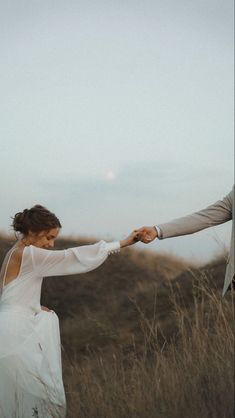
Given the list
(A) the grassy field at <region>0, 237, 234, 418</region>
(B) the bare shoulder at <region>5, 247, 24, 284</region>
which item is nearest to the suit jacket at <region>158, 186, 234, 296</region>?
(A) the grassy field at <region>0, 237, 234, 418</region>

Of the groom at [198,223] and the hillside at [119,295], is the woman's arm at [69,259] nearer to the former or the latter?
the groom at [198,223]

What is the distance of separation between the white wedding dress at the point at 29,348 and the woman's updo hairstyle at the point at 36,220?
19cm

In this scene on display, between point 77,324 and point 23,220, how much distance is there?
870 centimetres

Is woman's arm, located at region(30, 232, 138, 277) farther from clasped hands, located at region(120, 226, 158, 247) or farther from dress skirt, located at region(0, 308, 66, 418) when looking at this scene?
dress skirt, located at region(0, 308, 66, 418)

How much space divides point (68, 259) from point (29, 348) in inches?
30.0

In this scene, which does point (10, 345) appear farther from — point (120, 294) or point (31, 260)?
point (120, 294)

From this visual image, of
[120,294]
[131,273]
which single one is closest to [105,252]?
[120,294]

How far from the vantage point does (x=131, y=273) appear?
64.8 ft

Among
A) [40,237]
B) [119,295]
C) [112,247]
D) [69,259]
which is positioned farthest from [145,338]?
[119,295]

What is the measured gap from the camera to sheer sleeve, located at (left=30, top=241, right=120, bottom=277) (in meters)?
5.45

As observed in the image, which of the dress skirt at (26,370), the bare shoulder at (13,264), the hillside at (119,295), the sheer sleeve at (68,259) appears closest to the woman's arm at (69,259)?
the sheer sleeve at (68,259)

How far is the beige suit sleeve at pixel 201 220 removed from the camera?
5784 mm

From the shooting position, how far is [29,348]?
5418mm

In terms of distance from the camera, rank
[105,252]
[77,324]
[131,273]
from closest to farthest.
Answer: [105,252] → [77,324] → [131,273]
